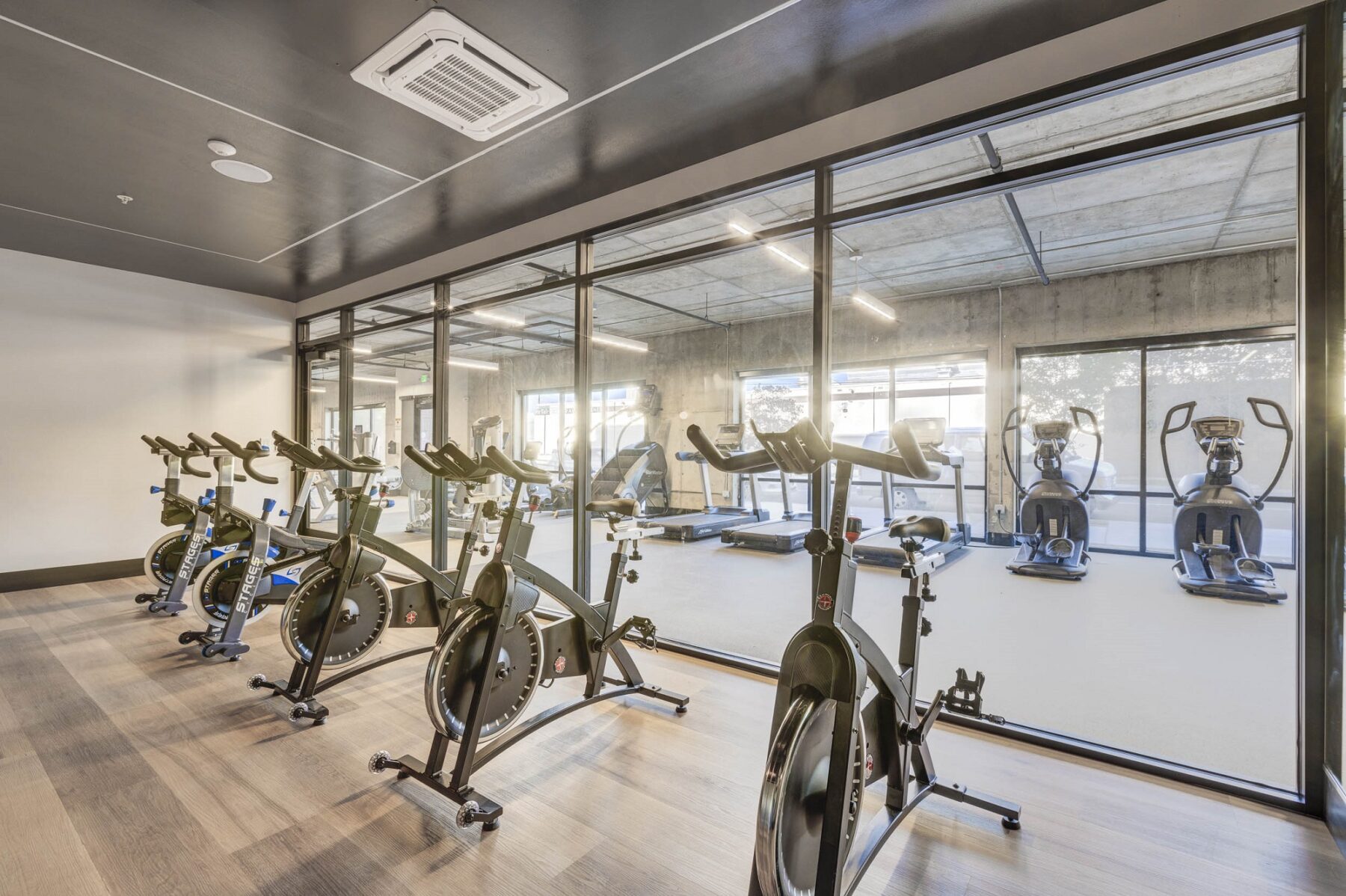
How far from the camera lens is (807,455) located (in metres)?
1.47

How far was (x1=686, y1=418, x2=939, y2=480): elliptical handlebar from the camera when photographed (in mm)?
1327

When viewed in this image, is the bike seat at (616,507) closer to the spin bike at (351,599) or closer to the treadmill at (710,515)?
the spin bike at (351,599)

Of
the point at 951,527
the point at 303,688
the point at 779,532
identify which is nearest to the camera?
the point at 303,688

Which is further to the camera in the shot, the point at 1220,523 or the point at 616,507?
the point at 1220,523

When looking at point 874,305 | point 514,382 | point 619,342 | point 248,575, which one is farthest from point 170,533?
point 874,305

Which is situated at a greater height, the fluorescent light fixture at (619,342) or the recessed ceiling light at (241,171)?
the recessed ceiling light at (241,171)

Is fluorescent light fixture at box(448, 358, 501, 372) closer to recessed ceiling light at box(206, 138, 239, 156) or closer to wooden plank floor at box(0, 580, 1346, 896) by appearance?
recessed ceiling light at box(206, 138, 239, 156)

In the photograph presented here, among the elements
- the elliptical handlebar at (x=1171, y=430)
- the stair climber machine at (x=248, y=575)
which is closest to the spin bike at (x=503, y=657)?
the stair climber machine at (x=248, y=575)

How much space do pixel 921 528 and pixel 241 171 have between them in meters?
4.30

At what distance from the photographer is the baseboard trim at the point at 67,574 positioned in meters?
5.20

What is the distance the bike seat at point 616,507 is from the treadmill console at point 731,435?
3.70 metres

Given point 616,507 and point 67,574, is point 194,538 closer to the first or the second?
point 67,574

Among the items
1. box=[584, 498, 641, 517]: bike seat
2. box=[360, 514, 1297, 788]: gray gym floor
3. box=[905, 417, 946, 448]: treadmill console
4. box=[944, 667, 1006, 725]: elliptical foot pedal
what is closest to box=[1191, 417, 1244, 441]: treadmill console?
box=[360, 514, 1297, 788]: gray gym floor

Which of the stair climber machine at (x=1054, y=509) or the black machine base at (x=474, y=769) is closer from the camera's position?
the black machine base at (x=474, y=769)
